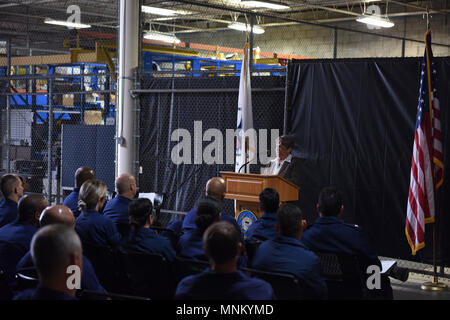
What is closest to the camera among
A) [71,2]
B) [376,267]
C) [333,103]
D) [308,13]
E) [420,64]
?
[376,267]

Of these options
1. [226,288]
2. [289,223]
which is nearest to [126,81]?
[289,223]

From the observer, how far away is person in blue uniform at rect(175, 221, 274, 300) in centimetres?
300

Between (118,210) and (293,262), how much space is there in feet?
8.96

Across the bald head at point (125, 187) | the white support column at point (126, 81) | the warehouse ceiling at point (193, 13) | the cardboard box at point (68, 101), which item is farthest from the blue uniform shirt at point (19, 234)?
the warehouse ceiling at point (193, 13)

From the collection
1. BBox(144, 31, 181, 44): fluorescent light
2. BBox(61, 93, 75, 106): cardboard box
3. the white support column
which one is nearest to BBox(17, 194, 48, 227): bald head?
the white support column

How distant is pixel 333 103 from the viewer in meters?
8.12

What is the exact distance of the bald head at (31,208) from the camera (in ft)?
15.8

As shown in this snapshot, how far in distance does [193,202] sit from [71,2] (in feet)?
53.8

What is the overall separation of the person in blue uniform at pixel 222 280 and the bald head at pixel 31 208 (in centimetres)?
215

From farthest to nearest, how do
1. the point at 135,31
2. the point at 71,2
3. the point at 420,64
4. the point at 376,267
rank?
Result: the point at 71,2 < the point at 135,31 < the point at 420,64 < the point at 376,267
